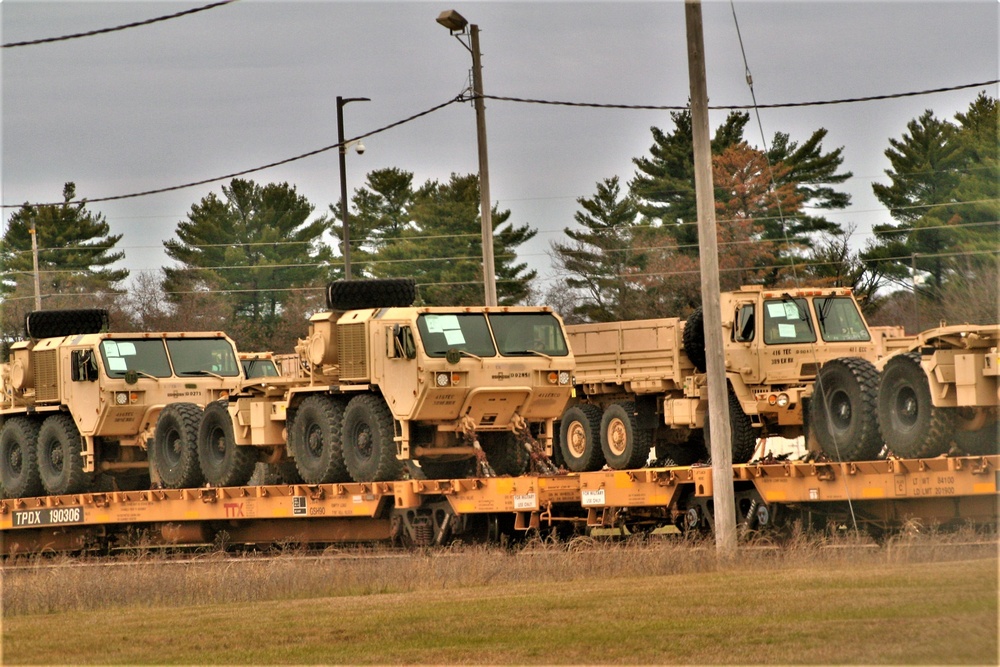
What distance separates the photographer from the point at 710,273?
1711cm

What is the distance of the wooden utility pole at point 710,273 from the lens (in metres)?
17.0

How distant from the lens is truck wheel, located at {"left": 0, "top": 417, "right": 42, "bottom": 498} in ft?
83.4

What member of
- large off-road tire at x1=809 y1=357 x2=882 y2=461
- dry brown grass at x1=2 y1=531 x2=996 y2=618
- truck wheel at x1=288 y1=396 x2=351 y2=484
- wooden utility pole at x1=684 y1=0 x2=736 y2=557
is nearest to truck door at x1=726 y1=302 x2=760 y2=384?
large off-road tire at x1=809 y1=357 x2=882 y2=461

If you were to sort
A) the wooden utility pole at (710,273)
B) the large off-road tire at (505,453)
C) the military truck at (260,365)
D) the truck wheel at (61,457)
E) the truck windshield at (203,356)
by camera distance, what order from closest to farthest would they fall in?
the wooden utility pole at (710,273) < the large off-road tire at (505,453) < the truck wheel at (61,457) < the truck windshield at (203,356) < the military truck at (260,365)

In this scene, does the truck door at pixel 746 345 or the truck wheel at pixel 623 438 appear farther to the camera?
the truck wheel at pixel 623 438

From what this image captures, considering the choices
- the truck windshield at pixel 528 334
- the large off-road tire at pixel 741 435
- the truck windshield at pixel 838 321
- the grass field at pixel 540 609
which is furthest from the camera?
the truck windshield at pixel 838 321

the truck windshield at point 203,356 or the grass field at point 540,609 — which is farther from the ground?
the truck windshield at point 203,356

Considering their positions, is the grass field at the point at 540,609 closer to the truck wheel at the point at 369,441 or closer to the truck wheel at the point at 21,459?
the truck wheel at the point at 369,441

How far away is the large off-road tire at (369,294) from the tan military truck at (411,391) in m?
0.01

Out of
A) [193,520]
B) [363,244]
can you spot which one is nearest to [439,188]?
[363,244]

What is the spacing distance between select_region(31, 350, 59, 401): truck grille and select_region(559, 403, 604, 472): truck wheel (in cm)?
756

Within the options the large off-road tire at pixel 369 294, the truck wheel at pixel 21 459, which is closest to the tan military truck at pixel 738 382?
the large off-road tire at pixel 369 294

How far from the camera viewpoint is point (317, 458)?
21.5 m

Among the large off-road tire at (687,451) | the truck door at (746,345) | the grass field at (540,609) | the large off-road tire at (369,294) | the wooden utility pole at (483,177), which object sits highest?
the wooden utility pole at (483,177)
